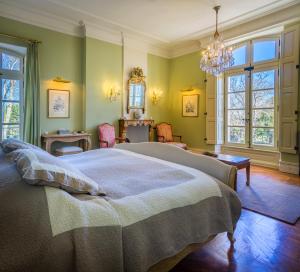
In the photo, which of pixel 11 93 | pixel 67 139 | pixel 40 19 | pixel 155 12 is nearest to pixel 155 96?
pixel 155 12

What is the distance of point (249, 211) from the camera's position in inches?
104

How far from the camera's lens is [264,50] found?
500 cm

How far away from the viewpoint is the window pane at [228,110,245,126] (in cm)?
545

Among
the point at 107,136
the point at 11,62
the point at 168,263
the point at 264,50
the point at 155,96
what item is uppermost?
the point at 264,50

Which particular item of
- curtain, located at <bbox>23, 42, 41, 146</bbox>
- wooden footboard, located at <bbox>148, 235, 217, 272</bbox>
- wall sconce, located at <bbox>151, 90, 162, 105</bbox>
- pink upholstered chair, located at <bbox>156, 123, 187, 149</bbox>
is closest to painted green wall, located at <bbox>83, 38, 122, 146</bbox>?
curtain, located at <bbox>23, 42, 41, 146</bbox>

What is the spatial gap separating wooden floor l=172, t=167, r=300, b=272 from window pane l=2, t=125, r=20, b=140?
13.6ft

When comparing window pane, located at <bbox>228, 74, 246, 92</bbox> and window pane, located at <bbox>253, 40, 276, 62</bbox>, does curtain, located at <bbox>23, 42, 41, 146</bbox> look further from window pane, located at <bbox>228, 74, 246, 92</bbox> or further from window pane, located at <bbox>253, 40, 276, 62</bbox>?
window pane, located at <bbox>253, 40, 276, 62</bbox>

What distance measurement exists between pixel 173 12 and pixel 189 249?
173 inches

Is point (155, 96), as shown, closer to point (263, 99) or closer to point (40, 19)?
point (263, 99)

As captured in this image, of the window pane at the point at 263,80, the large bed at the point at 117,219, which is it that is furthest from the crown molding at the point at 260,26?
the large bed at the point at 117,219

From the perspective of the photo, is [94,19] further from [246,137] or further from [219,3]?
[246,137]

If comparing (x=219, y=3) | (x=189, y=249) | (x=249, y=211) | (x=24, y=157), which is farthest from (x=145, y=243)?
(x=219, y=3)

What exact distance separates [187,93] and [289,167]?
318cm

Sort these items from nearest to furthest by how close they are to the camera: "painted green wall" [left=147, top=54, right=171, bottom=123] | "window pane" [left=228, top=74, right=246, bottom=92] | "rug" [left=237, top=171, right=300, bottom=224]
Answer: "rug" [left=237, top=171, right=300, bottom=224] < "window pane" [left=228, top=74, right=246, bottom=92] < "painted green wall" [left=147, top=54, right=171, bottom=123]
